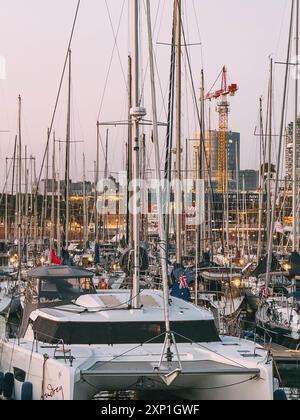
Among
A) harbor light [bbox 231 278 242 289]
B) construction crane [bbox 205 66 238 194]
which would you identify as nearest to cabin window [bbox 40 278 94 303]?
harbor light [bbox 231 278 242 289]

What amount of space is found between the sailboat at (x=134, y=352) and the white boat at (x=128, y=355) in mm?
14

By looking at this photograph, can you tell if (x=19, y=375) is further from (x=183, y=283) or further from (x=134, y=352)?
(x=183, y=283)

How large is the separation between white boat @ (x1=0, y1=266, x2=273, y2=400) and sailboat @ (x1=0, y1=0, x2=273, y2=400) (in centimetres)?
1

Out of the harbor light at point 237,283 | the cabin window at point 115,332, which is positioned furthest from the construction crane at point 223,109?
the cabin window at point 115,332

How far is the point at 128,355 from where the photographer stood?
1143cm

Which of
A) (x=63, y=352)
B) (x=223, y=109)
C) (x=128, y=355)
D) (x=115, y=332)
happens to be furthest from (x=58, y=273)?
(x=223, y=109)

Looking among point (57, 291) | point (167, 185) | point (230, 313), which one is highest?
point (167, 185)

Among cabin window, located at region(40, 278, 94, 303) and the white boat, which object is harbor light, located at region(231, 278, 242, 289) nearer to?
cabin window, located at region(40, 278, 94, 303)

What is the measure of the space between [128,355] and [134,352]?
22 cm

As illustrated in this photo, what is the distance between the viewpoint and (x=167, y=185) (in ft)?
59.3

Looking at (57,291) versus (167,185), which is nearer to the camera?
(57,291)
